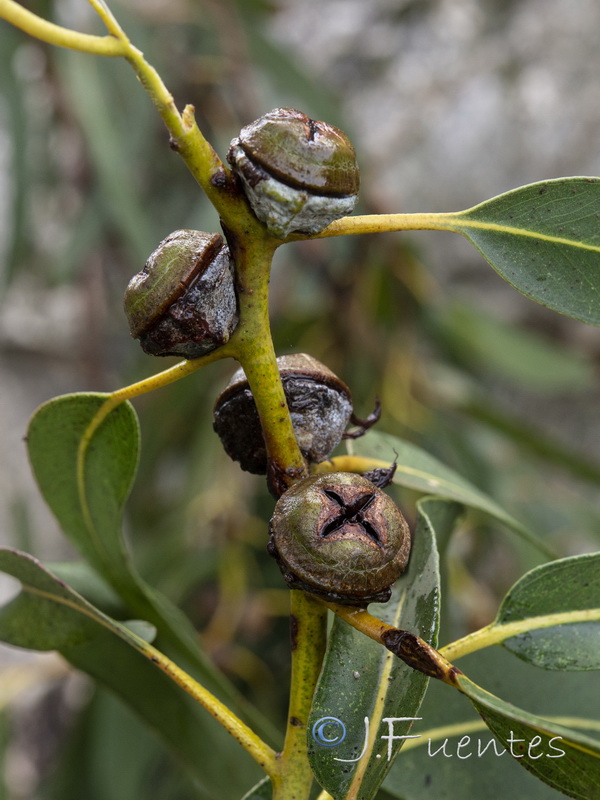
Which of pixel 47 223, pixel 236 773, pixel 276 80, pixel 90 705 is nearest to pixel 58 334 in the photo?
pixel 47 223

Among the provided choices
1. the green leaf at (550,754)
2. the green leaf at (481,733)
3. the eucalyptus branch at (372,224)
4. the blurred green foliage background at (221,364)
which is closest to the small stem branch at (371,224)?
the eucalyptus branch at (372,224)

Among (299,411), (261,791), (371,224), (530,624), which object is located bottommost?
(261,791)

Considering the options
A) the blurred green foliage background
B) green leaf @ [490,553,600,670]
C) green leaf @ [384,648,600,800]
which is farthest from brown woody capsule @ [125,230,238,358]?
the blurred green foliage background

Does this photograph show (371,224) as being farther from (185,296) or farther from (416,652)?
(416,652)

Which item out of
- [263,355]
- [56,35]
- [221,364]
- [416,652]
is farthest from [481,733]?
[221,364]

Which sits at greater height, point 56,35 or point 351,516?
point 56,35

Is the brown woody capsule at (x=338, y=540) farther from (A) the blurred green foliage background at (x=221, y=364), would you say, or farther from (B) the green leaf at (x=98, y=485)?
(A) the blurred green foliage background at (x=221, y=364)
